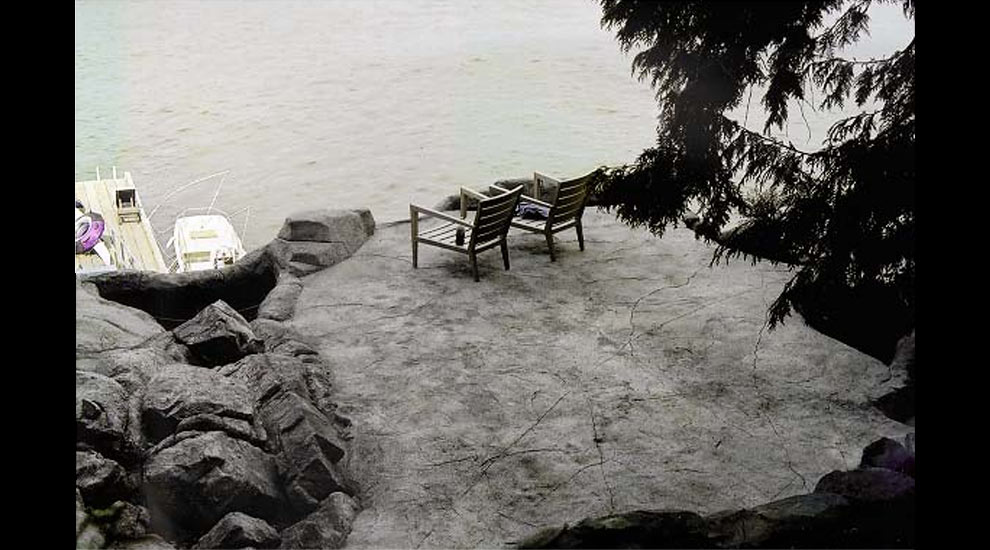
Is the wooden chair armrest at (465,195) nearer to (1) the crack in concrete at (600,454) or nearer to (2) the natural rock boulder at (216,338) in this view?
(2) the natural rock boulder at (216,338)

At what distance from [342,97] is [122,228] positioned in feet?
3.41

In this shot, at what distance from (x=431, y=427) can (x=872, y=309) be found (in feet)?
4.83

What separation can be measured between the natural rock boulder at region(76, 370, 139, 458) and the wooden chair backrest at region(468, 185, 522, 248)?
1.87 metres

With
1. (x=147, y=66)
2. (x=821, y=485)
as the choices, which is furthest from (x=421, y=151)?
(x=821, y=485)

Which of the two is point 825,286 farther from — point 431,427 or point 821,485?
point 431,427

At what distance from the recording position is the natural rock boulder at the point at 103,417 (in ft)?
11.3

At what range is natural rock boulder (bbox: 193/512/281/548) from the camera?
3.18m

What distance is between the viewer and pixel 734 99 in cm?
312

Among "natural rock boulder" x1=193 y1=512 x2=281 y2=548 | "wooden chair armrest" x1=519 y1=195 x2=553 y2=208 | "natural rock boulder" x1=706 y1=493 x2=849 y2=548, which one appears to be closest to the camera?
"natural rock boulder" x1=706 y1=493 x2=849 y2=548

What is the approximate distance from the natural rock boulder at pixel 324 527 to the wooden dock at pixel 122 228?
154 cm

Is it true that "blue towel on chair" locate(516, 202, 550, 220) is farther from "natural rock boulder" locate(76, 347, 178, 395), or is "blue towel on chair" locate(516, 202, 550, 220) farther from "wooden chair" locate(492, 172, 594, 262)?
"natural rock boulder" locate(76, 347, 178, 395)

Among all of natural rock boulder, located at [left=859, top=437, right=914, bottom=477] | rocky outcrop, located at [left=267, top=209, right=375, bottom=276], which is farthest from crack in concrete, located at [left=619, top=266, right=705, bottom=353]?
rocky outcrop, located at [left=267, top=209, right=375, bottom=276]
